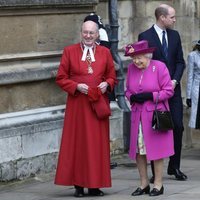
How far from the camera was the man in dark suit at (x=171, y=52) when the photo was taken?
34.2ft

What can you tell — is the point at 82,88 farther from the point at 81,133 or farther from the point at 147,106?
the point at 147,106

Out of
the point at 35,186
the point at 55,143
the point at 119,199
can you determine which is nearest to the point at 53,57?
the point at 55,143

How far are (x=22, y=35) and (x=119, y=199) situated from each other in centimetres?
257

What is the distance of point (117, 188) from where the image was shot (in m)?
10.0

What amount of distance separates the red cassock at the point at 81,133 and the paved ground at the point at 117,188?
9.7 inches

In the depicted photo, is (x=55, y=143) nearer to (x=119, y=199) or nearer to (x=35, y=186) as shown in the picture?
(x=35, y=186)

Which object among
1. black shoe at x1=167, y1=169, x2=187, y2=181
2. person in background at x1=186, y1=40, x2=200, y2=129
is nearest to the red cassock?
black shoe at x1=167, y1=169, x2=187, y2=181

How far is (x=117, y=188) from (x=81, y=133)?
3.02ft

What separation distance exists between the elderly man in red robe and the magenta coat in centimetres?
28

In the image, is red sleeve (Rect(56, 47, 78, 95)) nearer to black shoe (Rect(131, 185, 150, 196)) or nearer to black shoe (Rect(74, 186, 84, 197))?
black shoe (Rect(74, 186, 84, 197))

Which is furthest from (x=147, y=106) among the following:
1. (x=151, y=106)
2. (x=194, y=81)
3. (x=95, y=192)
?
(x=194, y=81)

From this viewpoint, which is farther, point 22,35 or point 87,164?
point 22,35

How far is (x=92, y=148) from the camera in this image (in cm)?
942

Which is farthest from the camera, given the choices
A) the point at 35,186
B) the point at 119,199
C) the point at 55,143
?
the point at 55,143
